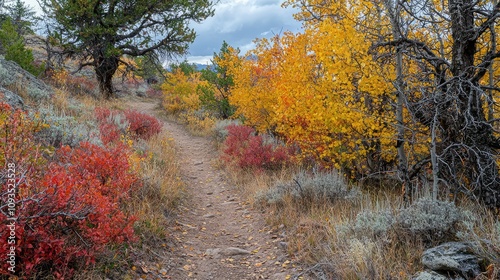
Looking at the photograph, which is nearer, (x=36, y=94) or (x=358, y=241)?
(x=358, y=241)

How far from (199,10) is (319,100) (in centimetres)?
1400

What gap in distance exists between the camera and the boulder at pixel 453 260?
3.16 meters

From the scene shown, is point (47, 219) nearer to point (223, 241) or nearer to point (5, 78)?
point (223, 241)

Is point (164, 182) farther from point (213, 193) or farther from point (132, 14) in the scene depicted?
point (132, 14)

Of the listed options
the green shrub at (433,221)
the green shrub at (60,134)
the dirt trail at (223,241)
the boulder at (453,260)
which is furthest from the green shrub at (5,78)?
the boulder at (453,260)

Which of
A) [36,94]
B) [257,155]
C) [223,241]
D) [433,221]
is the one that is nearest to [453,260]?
[433,221]

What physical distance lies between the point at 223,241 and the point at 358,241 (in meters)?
2.53

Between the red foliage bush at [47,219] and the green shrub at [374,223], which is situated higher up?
the red foliage bush at [47,219]

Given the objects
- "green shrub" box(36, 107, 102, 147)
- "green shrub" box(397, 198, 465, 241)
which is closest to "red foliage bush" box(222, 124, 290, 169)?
"green shrub" box(36, 107, 102, 147)

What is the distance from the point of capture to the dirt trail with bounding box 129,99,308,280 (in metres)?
4.45

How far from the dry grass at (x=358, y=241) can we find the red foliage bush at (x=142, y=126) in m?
6.71

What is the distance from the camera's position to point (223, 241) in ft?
18.1

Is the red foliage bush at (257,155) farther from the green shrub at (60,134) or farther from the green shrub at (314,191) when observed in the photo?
the green shrub at (60,134)

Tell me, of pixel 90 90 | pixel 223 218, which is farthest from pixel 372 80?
pixel 90 90
